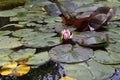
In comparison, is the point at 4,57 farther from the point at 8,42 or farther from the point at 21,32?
the point at 21,32

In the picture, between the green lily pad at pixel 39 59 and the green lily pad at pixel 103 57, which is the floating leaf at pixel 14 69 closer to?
the green lily pad at pixel 39 59

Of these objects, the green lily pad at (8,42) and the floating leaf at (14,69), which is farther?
the green lily pad at (8,42)

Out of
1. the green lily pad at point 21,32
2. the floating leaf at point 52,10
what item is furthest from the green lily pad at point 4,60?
the floating leaf at point 52,10

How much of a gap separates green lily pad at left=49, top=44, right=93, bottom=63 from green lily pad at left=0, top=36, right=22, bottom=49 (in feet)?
0.89

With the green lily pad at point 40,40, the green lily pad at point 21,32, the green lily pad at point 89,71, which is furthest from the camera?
the green lily pad at point 21,32

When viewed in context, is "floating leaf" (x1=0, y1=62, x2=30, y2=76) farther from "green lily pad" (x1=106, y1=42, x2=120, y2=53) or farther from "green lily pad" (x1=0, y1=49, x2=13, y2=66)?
"green lily pad" (x1=106, y1=42, x2=120, y2=53)

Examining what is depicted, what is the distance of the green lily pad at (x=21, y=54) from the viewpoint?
147cm

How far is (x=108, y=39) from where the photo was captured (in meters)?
1.61

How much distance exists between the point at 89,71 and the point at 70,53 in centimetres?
21

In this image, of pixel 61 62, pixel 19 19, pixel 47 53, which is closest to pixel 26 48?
pixel 47 53

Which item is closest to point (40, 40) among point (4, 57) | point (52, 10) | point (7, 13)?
point (4, 57)

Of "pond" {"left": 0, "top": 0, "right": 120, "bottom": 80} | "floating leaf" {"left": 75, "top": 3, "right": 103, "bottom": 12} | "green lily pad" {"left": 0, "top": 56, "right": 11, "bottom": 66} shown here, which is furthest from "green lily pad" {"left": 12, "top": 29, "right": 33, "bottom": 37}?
Answer: "floating leaf" {"left": 75, "top": 3, "right": 103, "bottom": 12}

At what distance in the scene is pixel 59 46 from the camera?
157 centimetres

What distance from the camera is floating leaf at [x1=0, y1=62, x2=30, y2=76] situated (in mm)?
1318
